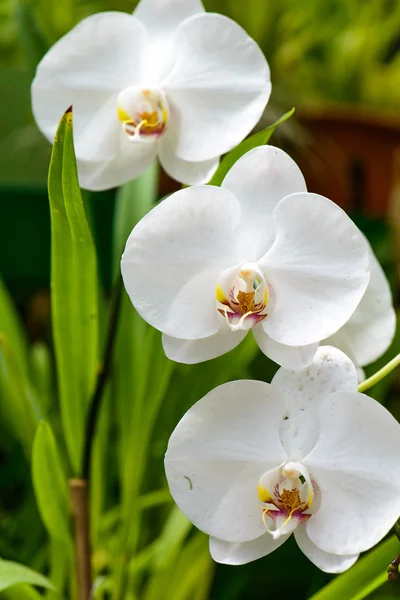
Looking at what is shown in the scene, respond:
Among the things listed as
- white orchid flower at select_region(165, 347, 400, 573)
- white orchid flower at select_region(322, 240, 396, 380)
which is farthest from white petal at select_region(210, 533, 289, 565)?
white orchid flower at select_region(322, 240, 396, 380)

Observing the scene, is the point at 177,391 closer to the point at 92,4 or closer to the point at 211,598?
the point at 211,598

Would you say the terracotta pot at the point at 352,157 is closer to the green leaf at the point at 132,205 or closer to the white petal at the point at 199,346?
the green leaf at the point at 132,205

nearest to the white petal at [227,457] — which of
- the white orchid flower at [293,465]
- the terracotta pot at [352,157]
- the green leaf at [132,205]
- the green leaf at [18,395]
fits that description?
the white orchid flower at [293,465]

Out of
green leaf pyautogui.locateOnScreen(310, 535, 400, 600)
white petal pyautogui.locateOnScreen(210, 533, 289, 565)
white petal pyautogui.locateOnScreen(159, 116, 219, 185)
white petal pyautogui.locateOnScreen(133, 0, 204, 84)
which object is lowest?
green leaf pyautogui.locateOnScreen(310, 535, 400, 600)

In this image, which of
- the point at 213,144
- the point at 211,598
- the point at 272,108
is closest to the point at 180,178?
the point at 213,144

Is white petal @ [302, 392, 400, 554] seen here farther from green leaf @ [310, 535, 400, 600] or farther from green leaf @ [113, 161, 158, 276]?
green leaf @ [113, 161, 158, 276]

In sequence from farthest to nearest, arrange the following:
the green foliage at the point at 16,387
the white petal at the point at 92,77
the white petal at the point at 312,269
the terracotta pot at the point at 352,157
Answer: the terracotta pot at the point at 352,157 < the green foliage at the point at 16,387 < the white petal at the point at 92,77 < the white petal at the point at 312,269

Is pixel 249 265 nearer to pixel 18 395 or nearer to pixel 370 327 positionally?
pixel 370 327

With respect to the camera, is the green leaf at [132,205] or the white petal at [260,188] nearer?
the white petal at [260,188]
